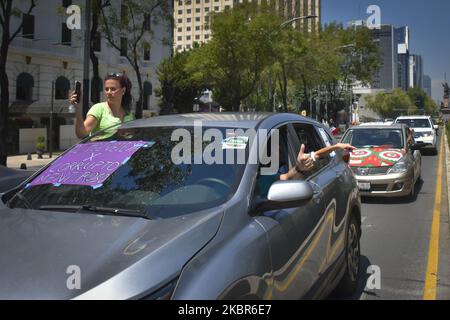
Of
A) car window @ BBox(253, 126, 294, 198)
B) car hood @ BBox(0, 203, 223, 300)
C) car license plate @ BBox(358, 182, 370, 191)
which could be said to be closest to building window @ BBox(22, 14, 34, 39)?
car license plate @ BBox(358, 182, 370, 191)

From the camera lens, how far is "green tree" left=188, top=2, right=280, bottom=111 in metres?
27.3

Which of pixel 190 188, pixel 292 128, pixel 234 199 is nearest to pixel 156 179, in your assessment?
pixel 190 188

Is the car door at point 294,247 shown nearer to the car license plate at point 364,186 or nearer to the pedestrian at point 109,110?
the pedestrian at point 109,110

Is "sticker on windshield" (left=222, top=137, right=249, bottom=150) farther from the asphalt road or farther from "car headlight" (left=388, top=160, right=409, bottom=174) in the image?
"car headlight" (left=388, top=160, right=409, bottom=174)

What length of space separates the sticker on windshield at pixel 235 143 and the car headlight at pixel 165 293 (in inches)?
51.5

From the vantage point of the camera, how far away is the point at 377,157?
405 inches

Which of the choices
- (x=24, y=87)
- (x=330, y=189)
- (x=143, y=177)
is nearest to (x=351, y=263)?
(x=330, y=189)

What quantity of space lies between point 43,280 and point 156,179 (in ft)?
3.60

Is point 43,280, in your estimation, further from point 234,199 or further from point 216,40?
point 216,40

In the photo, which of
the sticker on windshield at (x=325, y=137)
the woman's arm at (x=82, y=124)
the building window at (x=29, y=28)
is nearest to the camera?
the woman's arm at (x=82, y=124)

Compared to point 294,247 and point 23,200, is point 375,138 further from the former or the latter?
point 23,200

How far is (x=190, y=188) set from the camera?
3.04 metres

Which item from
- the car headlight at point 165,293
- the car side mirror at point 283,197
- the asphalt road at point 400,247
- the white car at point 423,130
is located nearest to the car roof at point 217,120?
the car side mirror at point 283,197

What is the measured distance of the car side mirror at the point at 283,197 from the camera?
2912mm
